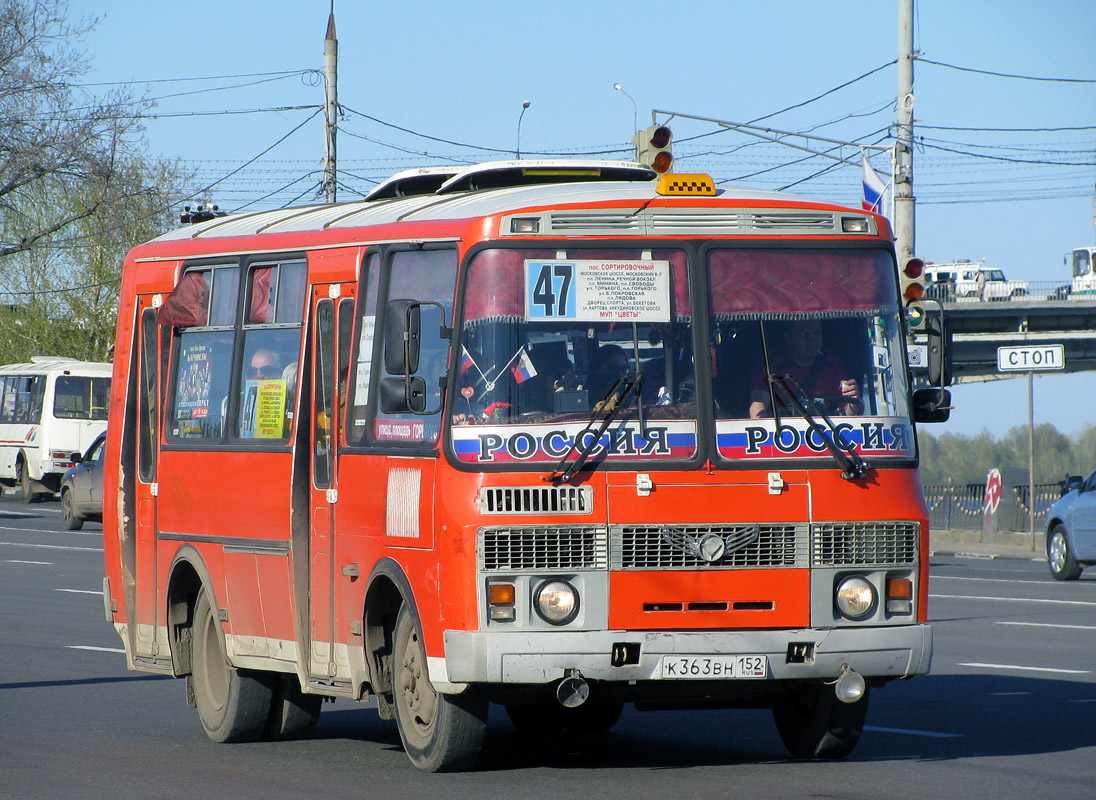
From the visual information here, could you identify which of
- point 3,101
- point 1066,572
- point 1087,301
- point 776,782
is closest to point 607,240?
point 776,782

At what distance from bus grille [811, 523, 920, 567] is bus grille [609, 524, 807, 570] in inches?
3.2

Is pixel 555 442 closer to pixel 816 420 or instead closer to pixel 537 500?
pixel 537 500

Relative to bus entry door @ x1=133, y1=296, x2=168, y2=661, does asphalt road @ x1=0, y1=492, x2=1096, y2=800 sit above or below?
below

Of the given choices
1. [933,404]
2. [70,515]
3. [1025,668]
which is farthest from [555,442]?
[70,515]

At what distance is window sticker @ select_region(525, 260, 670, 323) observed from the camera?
26.3 feet

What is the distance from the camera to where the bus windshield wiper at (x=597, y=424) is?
7801mm

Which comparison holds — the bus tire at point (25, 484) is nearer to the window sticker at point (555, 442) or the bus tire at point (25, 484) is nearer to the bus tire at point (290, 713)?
the bus tire at point (290, 713)

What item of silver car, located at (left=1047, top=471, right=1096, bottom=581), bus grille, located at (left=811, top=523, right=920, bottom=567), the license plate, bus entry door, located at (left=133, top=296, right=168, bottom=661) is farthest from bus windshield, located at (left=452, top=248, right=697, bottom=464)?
silver car, located at (left=1047, top=471, right=1096, bottom=581)

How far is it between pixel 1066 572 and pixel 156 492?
1548cm

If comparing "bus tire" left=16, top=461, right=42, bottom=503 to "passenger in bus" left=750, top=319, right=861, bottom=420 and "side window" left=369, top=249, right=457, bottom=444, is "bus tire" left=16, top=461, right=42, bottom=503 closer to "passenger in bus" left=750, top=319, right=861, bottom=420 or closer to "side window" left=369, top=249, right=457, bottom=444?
"side window" left=369, top=249, right=457, bottom=444

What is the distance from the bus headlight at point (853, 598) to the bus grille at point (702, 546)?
216 millimetres

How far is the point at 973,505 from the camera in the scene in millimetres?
35875

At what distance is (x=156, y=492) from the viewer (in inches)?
425

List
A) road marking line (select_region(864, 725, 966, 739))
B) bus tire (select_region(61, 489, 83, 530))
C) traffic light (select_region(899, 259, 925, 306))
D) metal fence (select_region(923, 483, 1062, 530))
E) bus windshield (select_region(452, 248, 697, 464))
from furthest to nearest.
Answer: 1. bus tire (select_region(61, 489, 83, 530))
2. metal fence (select_region(923, 483, 1062, 530))
3. traffic light (select_region(899, 259, 925, 306))
4. road marking line (select_region(864, 725, 966, 739))
5. bus windshield (select_region(452, 248, 697, 464))
